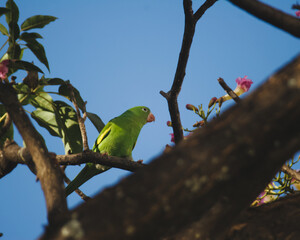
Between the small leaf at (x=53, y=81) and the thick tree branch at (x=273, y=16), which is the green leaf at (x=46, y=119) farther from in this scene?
the thick tree branch at (x=273, y=16)

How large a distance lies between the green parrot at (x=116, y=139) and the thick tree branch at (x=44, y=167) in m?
1.56

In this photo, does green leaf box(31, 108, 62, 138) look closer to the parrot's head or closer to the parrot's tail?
the parrot's tail

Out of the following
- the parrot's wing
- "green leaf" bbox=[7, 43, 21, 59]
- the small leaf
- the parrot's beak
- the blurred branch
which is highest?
"green leaf" bbox=[7, 43, 21, 59]

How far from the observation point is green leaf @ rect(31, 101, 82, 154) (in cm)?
226

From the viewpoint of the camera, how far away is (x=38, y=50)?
85.6 inches

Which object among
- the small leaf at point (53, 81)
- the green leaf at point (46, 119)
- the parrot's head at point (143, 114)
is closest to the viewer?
the small leaf at point (53, 81)

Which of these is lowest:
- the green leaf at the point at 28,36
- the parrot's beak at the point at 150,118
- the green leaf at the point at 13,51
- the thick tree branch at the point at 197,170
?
the thick tree branch at the point at 197,170

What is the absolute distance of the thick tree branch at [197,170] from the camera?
0.77 m

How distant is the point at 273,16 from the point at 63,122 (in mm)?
1588

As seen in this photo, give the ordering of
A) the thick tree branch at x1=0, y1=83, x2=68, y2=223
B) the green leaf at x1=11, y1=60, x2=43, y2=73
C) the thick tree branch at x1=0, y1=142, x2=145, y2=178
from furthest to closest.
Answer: the green leaf at x1=11, y1=60, x2=43, y2=73 < the thick tree branch at x1=0, y1=142, x2=145, y2=178 < the thick tree branch at x1=0, y1=83, x2=68, y2=223

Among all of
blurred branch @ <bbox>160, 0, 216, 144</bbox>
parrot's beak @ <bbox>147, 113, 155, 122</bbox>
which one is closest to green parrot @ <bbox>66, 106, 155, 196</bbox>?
parrot's beak @ <bbox>147, 113, 155, 122</bbox>

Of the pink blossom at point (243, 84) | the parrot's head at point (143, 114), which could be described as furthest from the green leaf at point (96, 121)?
the parrot's head at point (143, 114)

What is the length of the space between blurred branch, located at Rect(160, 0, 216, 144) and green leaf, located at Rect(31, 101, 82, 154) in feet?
2.28

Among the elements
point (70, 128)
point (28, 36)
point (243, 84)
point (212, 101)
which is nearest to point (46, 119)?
point (70, 128)
